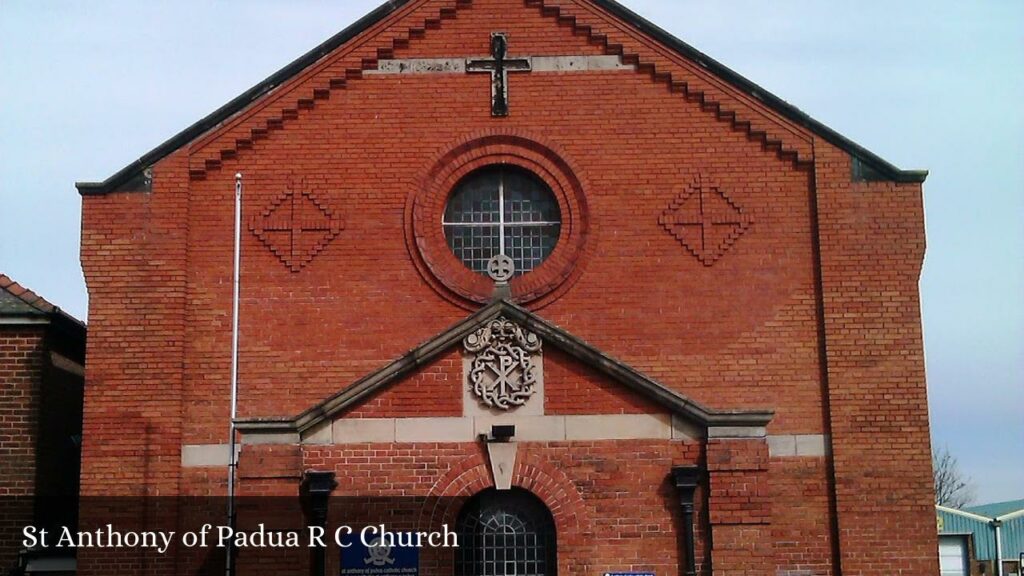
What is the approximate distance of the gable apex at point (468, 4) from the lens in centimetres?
1733

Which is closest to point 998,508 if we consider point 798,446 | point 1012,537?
point 1012,537

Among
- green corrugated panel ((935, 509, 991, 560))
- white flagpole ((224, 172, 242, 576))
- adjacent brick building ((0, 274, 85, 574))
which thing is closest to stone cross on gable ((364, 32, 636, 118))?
white flagpole ((224, 172, 242, 576))

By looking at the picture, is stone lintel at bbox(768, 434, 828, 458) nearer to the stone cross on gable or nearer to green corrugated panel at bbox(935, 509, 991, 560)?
the stone cross on gable

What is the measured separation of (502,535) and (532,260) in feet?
13.2

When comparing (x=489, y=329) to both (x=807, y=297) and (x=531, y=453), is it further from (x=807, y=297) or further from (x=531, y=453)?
(x=807, y=297)

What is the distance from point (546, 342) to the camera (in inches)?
589

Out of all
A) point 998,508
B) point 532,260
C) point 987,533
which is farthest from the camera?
point 998,508

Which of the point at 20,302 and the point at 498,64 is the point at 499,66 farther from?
the point at 20,302

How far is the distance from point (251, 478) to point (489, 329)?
3151mm

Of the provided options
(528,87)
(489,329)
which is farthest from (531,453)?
(528,87)

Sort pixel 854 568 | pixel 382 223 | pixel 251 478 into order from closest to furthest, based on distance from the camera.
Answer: pixel 251 478
pixel 854 568
pixel 382 223

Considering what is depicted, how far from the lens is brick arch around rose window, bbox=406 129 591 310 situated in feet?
56.1

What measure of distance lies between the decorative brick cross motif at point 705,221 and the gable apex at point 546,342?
2940 millimetres

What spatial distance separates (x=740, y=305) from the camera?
16984 mm
